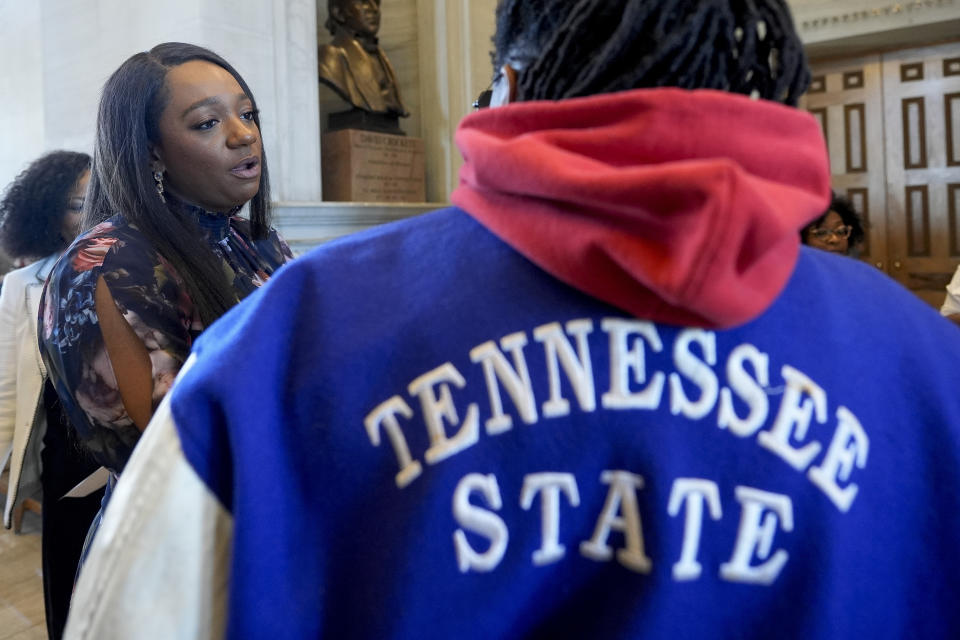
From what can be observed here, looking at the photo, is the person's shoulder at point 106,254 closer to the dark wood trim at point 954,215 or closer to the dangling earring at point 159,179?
the dangling earring at point 159,179

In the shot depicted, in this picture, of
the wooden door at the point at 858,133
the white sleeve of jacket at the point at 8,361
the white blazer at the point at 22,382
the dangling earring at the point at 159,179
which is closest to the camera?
the dangling earring at the point at 159,179

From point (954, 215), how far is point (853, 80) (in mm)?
981

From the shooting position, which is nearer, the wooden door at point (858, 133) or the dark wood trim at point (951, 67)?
the dark wood trim at point (951, 67)

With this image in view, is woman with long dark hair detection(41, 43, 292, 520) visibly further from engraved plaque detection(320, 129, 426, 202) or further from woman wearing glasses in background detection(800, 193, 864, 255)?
woman wearing glasses in background detection(800, 193, 864, 255)

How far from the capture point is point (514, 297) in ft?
1.92

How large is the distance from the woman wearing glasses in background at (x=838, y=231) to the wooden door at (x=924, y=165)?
1.34 meters

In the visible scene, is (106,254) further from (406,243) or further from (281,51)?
(281,51)

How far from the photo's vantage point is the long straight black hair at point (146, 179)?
1267 millimetres

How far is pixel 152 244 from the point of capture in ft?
4.13

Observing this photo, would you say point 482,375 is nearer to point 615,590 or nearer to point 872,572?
point 615,590

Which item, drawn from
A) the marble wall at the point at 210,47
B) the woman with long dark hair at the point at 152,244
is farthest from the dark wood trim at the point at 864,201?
the woman with long dark hair at the point at 152,244

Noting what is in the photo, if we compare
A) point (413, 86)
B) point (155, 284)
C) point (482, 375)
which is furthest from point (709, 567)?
point (413, 86)

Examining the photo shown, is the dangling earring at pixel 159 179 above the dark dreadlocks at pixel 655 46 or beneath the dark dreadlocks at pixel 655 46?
beneath

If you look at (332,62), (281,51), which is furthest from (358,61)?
(281,51)
